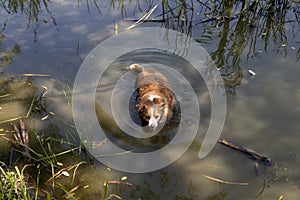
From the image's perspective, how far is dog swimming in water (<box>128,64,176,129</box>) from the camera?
406 centimetres

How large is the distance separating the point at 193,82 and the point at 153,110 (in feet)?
3.64

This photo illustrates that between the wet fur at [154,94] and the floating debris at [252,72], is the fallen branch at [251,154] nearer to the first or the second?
the wet fur at [154,94]

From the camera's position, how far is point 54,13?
623cm

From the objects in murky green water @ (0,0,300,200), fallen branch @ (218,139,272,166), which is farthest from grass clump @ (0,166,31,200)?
fallen branch @ (218,139,272,166)

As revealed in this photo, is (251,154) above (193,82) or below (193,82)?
below

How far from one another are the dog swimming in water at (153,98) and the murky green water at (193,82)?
1.24 ft

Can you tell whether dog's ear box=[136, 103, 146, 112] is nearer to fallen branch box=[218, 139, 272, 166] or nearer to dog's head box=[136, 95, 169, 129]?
dog's head box=[136, 95, 169, 129]

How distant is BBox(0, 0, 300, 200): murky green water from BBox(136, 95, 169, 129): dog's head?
300mm

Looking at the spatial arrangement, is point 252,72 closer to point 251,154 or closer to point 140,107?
point 251,154

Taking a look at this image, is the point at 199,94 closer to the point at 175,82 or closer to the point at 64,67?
the point at 175,82

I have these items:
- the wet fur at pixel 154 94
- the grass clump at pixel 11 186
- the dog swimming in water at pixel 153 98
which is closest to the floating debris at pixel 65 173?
the grass clump at pixel 11 186

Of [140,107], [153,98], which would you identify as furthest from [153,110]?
[140,107]

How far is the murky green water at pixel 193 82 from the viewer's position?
131 inches

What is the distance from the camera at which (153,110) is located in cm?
405
